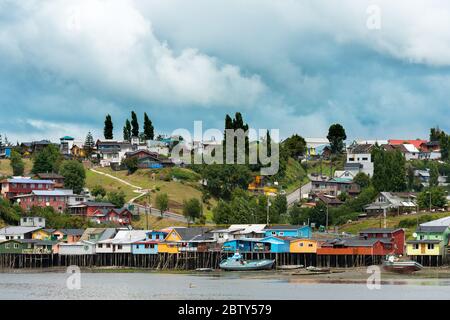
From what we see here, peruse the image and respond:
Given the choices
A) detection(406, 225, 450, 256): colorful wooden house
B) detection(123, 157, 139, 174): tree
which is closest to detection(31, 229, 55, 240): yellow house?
detection(123, 157, 139, 174): tree

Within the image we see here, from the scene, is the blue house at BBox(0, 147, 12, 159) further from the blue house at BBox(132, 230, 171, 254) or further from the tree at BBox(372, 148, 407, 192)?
the tree at BBox(372, 148, 407, 192)

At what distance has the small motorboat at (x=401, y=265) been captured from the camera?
88.4 m

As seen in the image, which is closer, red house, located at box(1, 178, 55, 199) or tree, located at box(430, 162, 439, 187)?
red house, located at box(1, 178, 55, 199)

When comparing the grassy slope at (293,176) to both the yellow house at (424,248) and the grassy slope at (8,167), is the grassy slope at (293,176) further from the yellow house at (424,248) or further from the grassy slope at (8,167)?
the yellow house at (424,248)

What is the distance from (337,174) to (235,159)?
744 inches

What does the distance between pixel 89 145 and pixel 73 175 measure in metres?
33.8

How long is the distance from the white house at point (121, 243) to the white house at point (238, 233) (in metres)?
8.46

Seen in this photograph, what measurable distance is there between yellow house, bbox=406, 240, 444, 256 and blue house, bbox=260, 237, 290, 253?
12766 mm

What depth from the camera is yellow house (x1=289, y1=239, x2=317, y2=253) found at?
326ft

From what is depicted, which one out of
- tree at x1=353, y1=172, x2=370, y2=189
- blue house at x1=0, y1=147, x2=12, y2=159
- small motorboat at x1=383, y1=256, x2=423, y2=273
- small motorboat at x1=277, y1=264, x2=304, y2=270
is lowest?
small motorboat at x1=277, y1=264, x2=304, y2=270

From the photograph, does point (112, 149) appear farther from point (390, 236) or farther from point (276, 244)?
point (390, 236)

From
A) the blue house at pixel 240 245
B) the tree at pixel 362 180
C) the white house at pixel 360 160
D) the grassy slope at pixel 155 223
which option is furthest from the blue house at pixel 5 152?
the blue house at pixel 240 245
